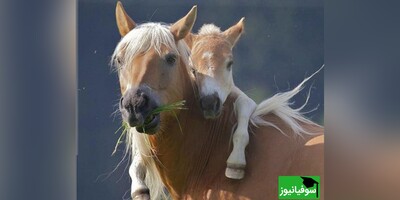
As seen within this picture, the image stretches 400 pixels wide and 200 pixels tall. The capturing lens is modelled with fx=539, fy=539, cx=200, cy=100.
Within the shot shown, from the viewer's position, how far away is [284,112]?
296 centimetres

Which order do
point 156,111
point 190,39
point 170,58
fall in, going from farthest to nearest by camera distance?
point 190,39 < point 170,58 < point 156,111

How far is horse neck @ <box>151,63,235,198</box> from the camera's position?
115 inches

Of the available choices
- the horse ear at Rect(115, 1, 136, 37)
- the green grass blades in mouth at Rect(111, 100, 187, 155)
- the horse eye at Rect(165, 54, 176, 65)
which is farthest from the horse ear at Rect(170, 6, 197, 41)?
the green grass blades in mouth at Rect(111, 100, 187, 155)

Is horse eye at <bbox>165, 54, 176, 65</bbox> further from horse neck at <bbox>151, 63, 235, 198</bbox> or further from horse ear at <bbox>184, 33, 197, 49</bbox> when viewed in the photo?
horse neck at <bbox>151, 63, 235, 198</bbox>

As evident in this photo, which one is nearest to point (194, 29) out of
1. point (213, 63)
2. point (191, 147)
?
point (213, 63)

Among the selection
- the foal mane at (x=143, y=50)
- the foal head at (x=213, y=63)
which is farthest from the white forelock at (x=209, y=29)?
the foal mane at (x=143, y=50)

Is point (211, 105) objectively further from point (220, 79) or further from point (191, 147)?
point (191, 147)

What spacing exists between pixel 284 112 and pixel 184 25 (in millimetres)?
730

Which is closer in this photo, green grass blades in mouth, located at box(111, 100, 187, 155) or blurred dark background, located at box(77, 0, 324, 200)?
green grass blades in mouth, located at box(111, 100, 187, 155)

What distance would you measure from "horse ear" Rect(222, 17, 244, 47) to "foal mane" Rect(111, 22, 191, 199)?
23 cm
